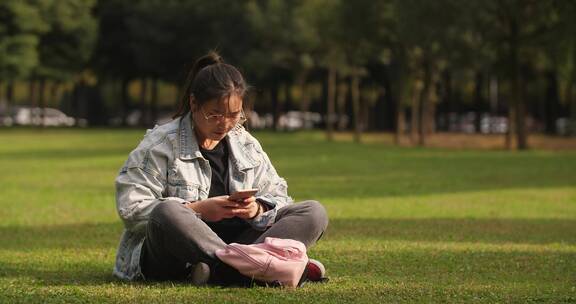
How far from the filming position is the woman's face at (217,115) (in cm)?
906

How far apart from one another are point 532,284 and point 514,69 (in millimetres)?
39544

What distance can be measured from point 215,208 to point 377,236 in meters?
5.99

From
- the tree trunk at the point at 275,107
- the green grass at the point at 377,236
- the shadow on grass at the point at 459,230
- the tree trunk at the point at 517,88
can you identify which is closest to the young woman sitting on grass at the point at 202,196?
the green grass at the point at 377,236

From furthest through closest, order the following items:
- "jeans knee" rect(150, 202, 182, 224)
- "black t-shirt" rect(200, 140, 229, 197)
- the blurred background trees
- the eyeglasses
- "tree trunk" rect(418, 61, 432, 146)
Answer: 1. "tree trunk" rect(418, 61, 432, 146)
2. the blurred background trees
3. "black t-shirt" rect(200, 140, 229, 197)
4. the eyeglasses
5. "jeans knee" rect(150, 202, 182, 224)

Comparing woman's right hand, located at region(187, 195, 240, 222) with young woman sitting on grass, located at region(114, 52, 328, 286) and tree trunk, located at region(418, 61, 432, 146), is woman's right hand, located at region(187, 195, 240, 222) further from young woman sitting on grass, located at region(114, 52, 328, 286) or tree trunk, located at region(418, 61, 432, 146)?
tree trunk, located at region(418, 61, 432, 146)

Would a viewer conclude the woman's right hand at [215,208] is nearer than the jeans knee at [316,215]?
Yes

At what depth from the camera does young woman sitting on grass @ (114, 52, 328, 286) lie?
8.91 metres

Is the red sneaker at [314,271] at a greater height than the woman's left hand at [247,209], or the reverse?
the woman's left hand at [247,209]

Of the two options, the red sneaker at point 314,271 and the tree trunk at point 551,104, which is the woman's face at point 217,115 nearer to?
the red sneaker at point 314,271

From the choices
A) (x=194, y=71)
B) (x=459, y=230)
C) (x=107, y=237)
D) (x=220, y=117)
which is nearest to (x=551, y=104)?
(x=459, y=230)

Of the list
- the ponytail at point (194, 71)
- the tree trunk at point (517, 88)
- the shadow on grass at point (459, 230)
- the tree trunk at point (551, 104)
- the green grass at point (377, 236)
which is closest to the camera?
the green grass at point (377, 236)

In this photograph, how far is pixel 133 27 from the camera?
8669cm

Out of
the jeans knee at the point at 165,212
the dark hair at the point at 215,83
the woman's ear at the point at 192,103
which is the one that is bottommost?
the jeans knee at the point at 165,212

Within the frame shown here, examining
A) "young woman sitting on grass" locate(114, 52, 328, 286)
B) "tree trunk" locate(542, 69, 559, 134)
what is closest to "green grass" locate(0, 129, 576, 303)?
"young woman sitting on grass" locate(114, 52, 328, 286)
